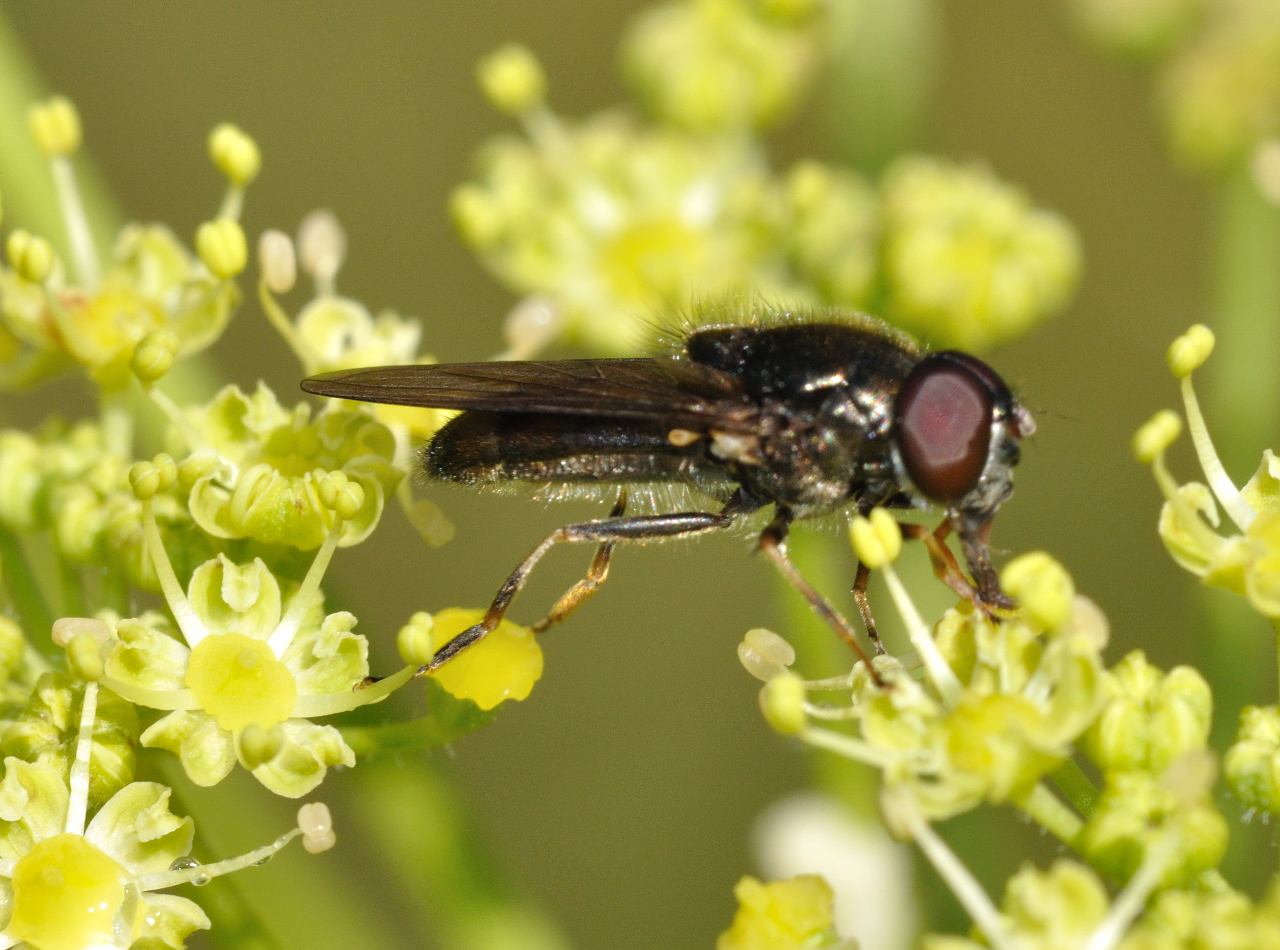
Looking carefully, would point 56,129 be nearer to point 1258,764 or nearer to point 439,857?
point 439,857

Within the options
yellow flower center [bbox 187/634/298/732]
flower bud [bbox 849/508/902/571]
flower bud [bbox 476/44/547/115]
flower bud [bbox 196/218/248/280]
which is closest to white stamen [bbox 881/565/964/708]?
flower bud [bbox 849/508/902/571]

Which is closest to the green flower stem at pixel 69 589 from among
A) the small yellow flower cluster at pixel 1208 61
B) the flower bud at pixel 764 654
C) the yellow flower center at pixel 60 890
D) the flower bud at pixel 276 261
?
the yellow flower center at pixel 60 890

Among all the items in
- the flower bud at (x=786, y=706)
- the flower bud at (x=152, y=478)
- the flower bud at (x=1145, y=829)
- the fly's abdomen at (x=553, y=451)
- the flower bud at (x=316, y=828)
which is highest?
the fly's abdomen at (x=553, y=451)

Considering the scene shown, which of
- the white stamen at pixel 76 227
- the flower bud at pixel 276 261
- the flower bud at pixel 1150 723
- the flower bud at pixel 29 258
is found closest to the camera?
the flower bud at pixel 1150 723

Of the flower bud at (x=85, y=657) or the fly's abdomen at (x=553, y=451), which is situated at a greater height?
the fly's abdomen at (x=553, y=451)

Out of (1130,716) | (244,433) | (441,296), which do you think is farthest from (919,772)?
(441,296)

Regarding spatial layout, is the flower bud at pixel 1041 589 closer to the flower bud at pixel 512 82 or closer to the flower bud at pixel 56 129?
the flower bud at pixel 56 129

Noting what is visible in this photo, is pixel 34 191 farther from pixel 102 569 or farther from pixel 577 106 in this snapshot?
pixel 577 106

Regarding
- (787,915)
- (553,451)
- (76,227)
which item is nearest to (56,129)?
(76,227)
